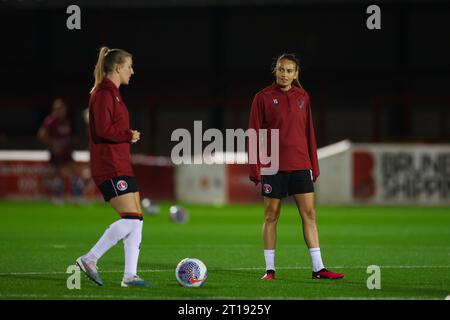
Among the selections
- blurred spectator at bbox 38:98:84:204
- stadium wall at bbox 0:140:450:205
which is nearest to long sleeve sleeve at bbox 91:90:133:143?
blurred spectator at bbox 38:98:84:204

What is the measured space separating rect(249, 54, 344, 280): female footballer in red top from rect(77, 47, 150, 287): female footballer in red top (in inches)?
54.2

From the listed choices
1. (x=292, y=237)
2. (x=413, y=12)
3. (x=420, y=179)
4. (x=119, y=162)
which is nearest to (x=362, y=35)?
(x=413, y=12)

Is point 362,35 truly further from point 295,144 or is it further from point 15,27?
point 295,144

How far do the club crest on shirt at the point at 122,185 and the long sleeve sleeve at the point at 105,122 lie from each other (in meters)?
0.35

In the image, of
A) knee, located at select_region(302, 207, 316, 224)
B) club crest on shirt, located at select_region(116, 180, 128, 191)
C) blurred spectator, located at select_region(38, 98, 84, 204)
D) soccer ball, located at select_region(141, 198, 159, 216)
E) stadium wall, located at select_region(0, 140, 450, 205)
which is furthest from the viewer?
stadium wall, located at select_region(0, 140, 450, 205)

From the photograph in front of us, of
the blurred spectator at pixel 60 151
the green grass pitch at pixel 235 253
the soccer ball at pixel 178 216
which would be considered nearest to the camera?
the green grass pitch at pixel 235 253

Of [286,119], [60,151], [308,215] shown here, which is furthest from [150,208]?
[286,119]

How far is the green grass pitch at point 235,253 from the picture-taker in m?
9.01

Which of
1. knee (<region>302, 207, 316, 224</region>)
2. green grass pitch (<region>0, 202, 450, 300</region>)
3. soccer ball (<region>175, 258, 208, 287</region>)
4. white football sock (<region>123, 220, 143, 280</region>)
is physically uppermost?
knee (<region>302, 207, 316, 224</region>)

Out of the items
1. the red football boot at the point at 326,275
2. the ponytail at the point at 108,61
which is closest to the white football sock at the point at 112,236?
the ponytail at the point at 108,61

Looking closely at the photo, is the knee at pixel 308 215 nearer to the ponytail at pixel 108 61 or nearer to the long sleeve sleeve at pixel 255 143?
the long sleeve sleeve at pixel 255 143

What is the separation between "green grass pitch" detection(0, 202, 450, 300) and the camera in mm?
9008

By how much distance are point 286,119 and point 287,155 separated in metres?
0.35

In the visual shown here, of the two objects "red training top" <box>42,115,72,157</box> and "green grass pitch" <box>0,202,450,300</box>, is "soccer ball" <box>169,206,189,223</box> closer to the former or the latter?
"green grass pitch" <box>0,202,450,300</box>
